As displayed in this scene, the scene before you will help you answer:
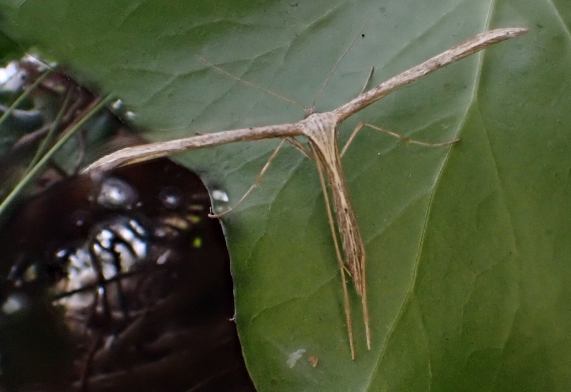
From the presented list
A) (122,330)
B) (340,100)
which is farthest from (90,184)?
(340,100)

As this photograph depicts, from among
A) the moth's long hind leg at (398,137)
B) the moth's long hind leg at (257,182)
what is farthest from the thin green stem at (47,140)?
the moth's long hind leg at (398,137)

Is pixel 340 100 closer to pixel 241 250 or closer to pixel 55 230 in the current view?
pixel 241 250

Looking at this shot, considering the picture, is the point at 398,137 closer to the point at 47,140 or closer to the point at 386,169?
the point at 386,169

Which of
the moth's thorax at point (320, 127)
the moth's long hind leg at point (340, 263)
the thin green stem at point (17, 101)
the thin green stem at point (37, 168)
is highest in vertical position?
the thin green stem at point (17, 101)

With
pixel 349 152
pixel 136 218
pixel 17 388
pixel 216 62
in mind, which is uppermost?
pixel 216 62

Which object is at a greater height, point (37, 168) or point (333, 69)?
point (333, 69)

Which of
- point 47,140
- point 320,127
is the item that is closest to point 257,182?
point 320,127

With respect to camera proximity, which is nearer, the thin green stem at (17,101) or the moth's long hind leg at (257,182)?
the moth's long hind leg at (257,182)

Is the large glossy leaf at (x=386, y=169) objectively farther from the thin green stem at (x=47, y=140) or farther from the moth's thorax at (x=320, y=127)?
the thin green stem at (x=47, y=140)
